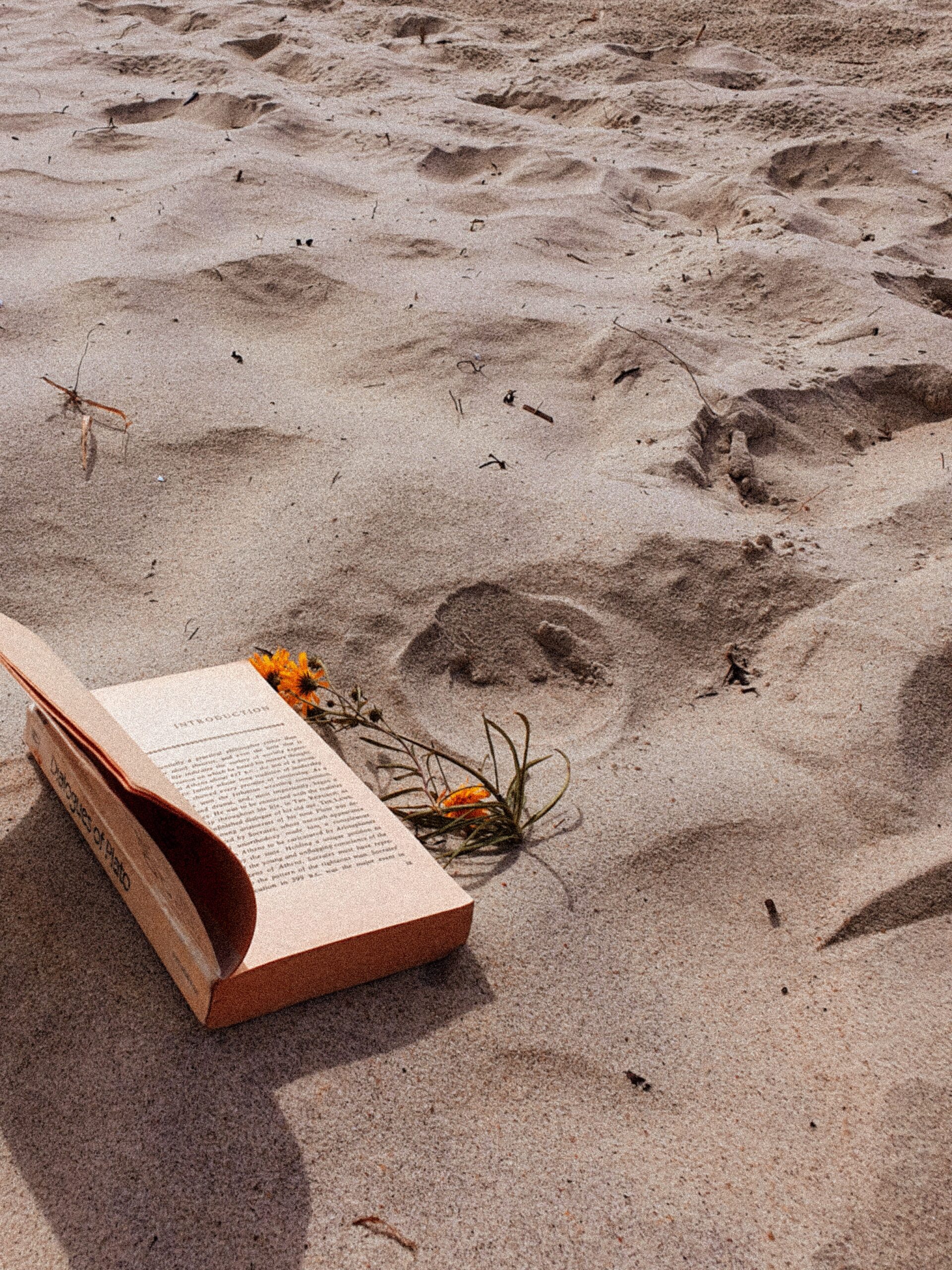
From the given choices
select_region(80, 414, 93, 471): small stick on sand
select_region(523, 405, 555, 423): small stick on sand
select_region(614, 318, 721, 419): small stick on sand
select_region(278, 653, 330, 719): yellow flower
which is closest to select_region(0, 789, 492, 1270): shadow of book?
A: select_region(278, 653, 330, 719): yellow flower

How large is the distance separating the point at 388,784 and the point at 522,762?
210 millimetres

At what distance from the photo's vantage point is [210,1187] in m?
1.03

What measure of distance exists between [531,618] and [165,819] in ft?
3.05

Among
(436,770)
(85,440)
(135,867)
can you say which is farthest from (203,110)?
(135,867)

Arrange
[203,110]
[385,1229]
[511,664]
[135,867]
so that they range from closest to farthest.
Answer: [385,1229] < [135,867] < [511,664] < [203,110]

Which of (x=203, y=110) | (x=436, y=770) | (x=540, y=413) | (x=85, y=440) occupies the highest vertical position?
A: (x=203, y=110)

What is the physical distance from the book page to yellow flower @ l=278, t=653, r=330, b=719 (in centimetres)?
3

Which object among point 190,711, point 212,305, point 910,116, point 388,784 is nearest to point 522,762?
point 388,784

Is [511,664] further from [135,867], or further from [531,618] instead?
[135,867]

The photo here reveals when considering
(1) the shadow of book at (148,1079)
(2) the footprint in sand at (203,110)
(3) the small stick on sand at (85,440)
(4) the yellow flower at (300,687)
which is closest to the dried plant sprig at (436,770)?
(4) the yellow flower at (300,687)

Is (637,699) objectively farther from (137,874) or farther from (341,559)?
(137,874)

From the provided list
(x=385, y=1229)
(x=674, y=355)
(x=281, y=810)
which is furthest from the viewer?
(x=674, y=355)

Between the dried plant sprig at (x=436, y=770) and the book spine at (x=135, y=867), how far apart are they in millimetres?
365

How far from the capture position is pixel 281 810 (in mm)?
1376
